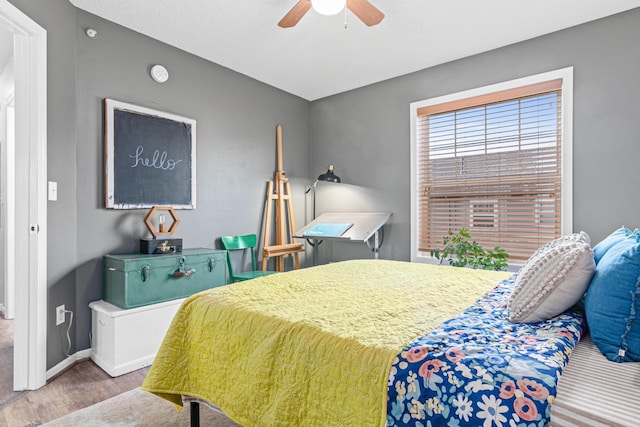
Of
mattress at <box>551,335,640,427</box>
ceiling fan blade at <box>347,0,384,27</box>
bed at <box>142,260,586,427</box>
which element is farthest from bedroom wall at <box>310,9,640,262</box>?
mattress at <box>551,335,640,427</box>

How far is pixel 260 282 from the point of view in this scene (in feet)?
5.97

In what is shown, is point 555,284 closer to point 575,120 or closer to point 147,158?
point 575,120

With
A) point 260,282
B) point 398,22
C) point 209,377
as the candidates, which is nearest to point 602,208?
point 398,22

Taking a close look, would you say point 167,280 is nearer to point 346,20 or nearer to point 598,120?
point 346,20

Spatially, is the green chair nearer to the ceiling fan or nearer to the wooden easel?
the wooden easel

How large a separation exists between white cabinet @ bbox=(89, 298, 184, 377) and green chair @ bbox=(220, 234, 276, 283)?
843 mm

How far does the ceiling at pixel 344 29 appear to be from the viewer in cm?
250

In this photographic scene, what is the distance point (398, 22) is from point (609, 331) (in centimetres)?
254

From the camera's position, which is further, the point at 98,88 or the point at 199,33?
the point at 199,33

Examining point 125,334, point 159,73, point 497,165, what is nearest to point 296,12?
point 159,73

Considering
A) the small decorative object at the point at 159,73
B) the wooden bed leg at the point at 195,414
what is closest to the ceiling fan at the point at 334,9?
the small decorative object at the point at 159,73

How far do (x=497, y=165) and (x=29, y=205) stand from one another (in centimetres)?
365

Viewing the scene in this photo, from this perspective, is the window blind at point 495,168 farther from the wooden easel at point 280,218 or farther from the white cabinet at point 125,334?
the white cabinet at point 125,334

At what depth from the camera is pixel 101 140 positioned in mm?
2643
